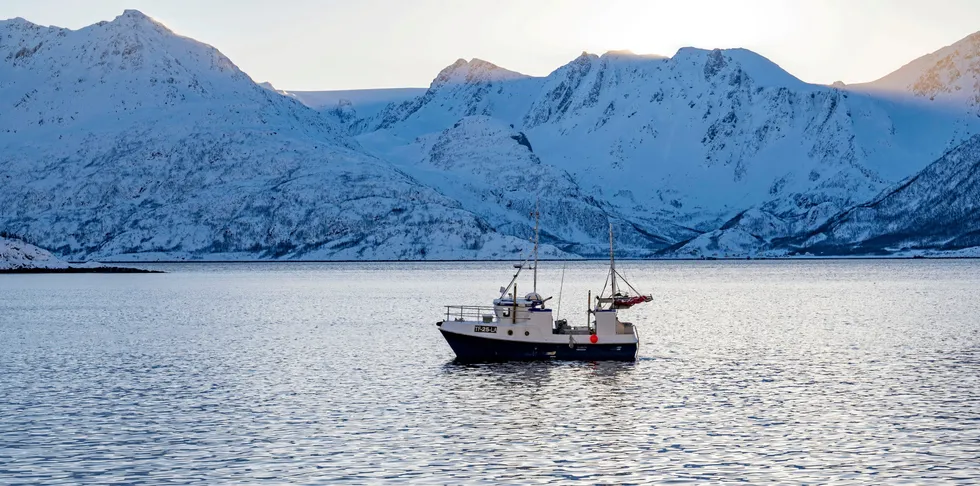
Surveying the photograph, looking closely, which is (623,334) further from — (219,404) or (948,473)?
(948,473)

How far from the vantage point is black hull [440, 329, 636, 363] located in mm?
87500

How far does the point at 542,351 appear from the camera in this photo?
87.9m

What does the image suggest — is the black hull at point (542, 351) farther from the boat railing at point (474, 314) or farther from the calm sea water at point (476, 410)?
the calm sea water at point (476, 410)

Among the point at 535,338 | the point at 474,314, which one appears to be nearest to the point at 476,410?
the point at 535,338

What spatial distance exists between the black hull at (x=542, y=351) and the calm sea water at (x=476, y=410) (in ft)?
7.49

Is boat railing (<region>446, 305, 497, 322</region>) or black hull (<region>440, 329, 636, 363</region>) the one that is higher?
boat railing (<region>446, 305, 497, 322</region>)

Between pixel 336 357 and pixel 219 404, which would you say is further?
pixel 336 357

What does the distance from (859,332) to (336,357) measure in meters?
54.6

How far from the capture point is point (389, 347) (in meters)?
103

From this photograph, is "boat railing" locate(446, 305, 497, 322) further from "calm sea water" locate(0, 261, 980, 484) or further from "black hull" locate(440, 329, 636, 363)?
"calm sea water" locate(0, 261, 980, 484)

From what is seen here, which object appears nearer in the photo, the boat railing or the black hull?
the black hull

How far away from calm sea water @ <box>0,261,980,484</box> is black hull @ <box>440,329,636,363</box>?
7.49ft

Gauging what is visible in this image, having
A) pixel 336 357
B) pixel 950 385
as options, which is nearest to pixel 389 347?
pixel 336 357

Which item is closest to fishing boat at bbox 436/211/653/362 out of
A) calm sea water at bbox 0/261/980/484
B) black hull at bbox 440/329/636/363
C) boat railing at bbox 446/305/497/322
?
black hull at bbox 440/329/636/363
